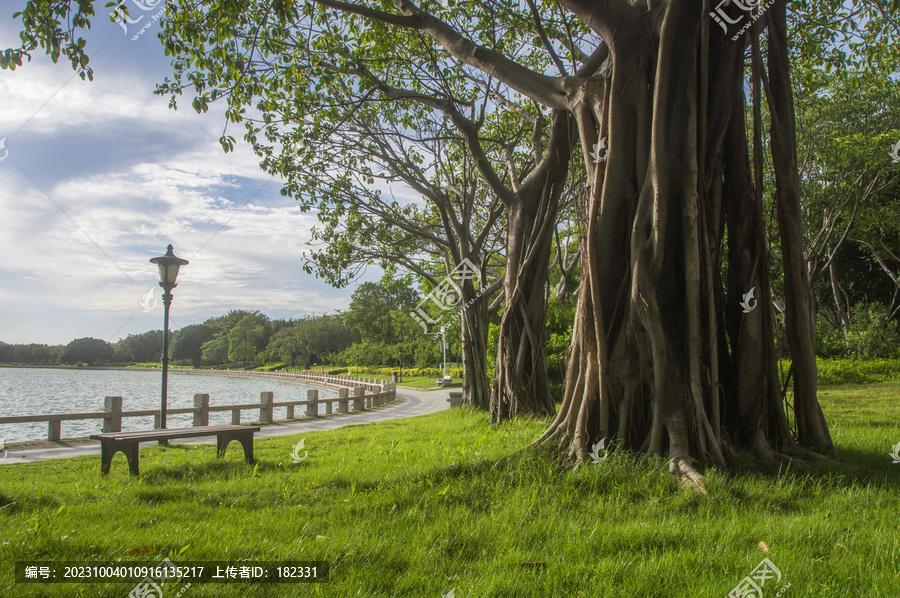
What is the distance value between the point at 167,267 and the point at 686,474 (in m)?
9.50

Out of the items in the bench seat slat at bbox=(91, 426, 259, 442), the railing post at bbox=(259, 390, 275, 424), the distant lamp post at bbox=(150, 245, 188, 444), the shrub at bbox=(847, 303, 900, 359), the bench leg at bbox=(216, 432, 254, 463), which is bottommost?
the railing post at bbox=(259, 390, 275, 424)

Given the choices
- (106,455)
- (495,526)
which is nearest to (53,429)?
(106,455)

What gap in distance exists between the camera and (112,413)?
35.6ft

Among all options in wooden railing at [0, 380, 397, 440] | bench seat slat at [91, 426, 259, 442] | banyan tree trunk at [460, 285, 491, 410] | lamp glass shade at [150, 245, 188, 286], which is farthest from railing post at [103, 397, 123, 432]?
banyan tree trunk at [460, 285, 491, 410]

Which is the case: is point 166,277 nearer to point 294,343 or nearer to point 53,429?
point 53,429

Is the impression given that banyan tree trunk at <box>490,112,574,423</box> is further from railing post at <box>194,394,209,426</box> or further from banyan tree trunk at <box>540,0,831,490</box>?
railing post at <box>194,394,209,426</box>

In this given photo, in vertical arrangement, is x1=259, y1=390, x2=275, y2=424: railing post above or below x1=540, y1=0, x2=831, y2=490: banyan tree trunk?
below

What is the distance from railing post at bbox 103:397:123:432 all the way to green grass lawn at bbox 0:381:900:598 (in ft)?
20.5

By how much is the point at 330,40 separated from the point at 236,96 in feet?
9.73

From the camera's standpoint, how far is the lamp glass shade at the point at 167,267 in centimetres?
983

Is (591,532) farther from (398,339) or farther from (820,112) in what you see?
(398,339)

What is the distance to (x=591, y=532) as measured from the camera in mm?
3131

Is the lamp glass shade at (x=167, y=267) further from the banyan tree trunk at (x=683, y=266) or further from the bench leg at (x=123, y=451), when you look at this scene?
the banyan tree trunk at (x=683, y=266)

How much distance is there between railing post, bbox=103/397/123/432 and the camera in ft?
35.4
